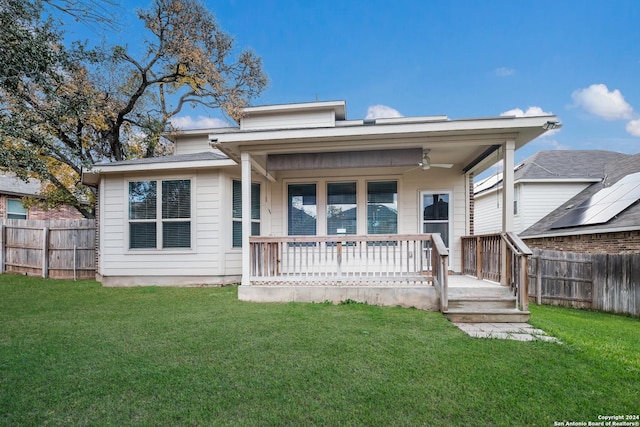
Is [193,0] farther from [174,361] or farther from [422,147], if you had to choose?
[174,361]

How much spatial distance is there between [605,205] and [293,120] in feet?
31.7

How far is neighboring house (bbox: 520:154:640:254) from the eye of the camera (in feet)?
26.9

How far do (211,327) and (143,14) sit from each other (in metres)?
14.5

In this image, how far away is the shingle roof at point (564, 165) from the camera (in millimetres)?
13750

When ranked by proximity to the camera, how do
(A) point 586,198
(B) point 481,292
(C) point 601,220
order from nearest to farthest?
1. (B) point 481,292
2. (C) point 601,220
3. (A) point 586,198

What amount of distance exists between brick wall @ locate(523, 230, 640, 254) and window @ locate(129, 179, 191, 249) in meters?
10.4

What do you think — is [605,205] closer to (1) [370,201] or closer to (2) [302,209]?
(1) [370,201]

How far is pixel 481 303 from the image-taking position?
5.33m

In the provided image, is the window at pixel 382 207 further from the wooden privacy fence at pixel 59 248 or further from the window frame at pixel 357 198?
the wooden privacy fence at pixel 59 248

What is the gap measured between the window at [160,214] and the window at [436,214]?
221 inches

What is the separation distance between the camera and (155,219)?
8133 millimetres

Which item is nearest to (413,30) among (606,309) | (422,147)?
(422,147)

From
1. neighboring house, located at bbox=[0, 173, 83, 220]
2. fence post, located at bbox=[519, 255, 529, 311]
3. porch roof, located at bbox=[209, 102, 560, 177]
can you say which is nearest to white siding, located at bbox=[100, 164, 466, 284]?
porch roof, located at bbox=[209, 102, 560, 177]

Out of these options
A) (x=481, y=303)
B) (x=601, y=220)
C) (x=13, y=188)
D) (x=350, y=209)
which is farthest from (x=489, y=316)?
(x=13, y=188)
